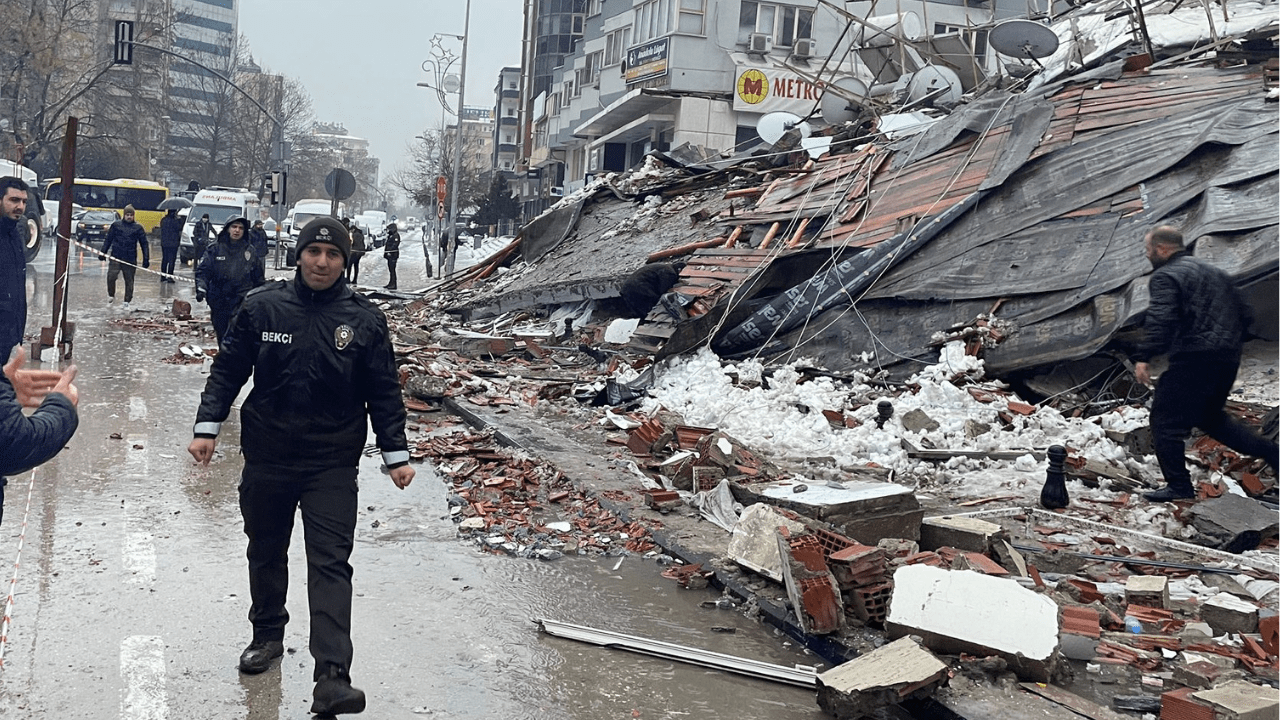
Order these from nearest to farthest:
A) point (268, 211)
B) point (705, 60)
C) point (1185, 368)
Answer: point (1185, 368), point (705, 60), point (268, 211)

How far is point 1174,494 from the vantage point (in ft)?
25.4

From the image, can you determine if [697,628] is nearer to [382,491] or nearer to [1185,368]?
[382,491]

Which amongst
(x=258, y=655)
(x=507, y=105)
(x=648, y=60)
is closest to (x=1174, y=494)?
(x=258, y=655)

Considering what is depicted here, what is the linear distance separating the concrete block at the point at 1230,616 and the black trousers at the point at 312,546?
3.88 m

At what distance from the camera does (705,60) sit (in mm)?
41438

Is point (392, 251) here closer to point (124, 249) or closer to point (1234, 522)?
point (124, 249)

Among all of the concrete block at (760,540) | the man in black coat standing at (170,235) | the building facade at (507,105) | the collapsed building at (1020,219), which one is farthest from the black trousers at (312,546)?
the building facade at (507,105)

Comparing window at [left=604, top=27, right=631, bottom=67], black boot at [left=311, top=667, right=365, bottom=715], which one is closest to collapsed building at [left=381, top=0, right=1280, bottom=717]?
black boot at [left=311, top=667, right=365, bottom=715]

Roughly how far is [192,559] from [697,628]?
278 cm

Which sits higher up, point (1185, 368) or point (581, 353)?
point (1185, 368)

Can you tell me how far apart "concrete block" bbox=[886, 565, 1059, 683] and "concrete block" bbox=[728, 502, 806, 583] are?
0.97 metres

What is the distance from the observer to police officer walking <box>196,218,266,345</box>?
12.5 metres

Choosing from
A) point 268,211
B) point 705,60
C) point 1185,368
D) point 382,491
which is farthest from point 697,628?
point 268,211

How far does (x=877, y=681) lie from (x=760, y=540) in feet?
5.99
